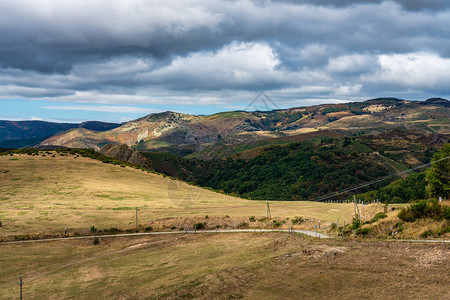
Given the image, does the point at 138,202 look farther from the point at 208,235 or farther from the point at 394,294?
the point at 394,294

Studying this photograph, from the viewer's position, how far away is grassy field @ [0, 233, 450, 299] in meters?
28.7

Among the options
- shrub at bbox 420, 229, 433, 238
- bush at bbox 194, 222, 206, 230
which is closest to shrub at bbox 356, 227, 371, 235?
shrub at bbox 420, 229, 433, 238

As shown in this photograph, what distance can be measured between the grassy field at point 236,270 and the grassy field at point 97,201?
43.8 feet

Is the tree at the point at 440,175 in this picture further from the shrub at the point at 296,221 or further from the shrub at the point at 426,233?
the shrub at the point at 426,233

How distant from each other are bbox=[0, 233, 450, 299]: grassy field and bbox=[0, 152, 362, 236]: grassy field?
13.4 meters

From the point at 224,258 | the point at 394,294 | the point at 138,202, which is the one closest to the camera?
the point at 394,294

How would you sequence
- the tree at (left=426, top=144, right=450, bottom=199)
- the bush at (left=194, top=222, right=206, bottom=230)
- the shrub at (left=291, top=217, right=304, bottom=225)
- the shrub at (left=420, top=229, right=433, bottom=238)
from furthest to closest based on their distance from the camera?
the tree at (left=426, top=144, right=450, bottom=199)
the bush at (left=194, top=222, right=206, bottom=230)
the shrub at (left=291, top=217, right=304, bottom=225)
the shrub at (left=420, top=229, right=433, bottom=238)

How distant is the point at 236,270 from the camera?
3456 centimetres

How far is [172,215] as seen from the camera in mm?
69188

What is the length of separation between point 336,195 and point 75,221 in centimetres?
14978

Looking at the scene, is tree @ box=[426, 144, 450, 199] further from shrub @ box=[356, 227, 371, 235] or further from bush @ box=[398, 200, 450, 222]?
shrub @ box=[356, 227, 371, 235]

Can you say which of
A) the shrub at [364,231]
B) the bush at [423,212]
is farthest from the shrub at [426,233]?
the shrub at [364,231]

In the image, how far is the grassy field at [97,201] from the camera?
2506 inches

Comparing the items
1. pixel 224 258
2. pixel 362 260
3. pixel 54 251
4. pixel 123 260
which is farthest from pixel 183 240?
pixel 362 260
